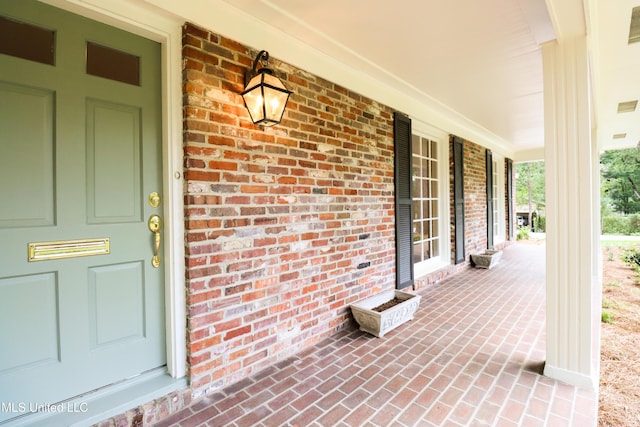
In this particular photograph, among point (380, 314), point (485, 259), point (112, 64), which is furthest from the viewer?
point (485, 259)

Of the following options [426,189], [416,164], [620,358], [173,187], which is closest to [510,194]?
Result: [426,189]

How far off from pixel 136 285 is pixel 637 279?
23.5ft

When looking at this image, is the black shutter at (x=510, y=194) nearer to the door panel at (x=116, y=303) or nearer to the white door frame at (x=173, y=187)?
the white door frame at (x=173, y=187)

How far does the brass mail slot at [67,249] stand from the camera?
1.45 meters

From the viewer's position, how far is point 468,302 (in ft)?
11.9

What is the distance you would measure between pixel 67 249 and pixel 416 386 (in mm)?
2280

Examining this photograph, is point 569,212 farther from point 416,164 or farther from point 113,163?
point 113,163

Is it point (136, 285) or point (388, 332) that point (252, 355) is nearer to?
point (136, 285)

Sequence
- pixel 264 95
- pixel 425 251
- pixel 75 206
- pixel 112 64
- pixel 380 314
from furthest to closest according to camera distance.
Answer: pixel 425 251, pixel 380 314, pixel 264 95, pixel 112 64, pixel 75 206

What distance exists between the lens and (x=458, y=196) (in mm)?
5020

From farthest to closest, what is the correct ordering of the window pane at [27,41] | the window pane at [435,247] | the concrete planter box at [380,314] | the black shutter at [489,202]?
the black shutter at [489,202] → the window pane at [435,247] → the concrete planter box at [380,314] → the window pane at [27,41]

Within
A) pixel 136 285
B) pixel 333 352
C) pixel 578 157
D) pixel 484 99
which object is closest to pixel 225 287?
pixel 136 285

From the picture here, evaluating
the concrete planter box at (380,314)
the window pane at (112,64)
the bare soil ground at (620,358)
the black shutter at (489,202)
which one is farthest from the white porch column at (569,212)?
the black shutter at (489,202)

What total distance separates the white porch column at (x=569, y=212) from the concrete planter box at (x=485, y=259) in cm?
343
